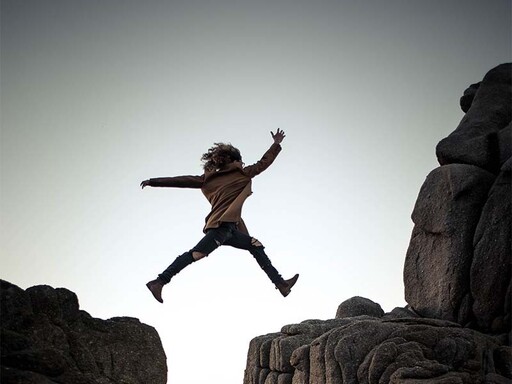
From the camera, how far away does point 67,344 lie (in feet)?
32.8

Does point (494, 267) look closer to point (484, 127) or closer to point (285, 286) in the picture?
point (484, 127)

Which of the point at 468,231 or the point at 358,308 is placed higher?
the point at 468,231

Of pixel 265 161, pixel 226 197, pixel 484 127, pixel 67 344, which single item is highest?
pixel 484 127

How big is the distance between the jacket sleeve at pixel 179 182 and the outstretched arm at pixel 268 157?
43.0 inches

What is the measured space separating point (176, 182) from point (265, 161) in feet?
6.44

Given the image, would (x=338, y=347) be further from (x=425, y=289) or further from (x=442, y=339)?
(x=425, y=289)

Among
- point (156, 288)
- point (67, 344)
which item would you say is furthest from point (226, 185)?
point (67, 344)

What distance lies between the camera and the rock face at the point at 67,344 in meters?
9.14

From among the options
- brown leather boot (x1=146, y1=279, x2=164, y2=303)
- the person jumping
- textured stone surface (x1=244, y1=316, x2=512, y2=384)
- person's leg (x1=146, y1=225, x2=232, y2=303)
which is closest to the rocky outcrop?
textured stone surface (x1=244, y1=316, x2=512, y2=384)

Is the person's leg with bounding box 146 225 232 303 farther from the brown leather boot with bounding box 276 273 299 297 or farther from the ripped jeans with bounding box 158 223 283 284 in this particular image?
the brown leather boot with bounding box 276 273 299 297

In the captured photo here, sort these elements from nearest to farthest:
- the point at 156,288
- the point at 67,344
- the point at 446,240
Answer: the point at 67,344 → the point at 156,288 → the point at 446,240

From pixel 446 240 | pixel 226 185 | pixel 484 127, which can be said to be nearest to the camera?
pixel 226 185

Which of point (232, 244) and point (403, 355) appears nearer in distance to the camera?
point (232, 244)

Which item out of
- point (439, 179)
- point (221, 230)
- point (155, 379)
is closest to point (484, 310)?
point (439, 179)
